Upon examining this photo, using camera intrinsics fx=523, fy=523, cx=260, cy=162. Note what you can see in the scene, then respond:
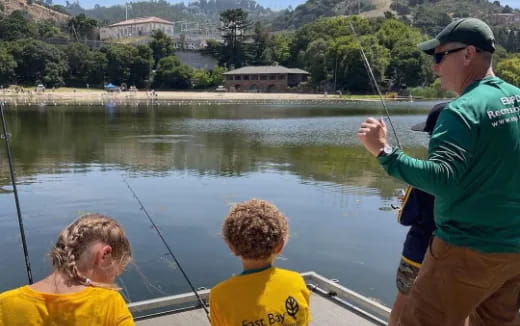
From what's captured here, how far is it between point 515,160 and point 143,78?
328 feet

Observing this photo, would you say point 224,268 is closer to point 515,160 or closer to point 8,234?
point 8,234

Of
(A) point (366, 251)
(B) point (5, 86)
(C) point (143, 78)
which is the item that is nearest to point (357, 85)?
(C) point (143, 78)

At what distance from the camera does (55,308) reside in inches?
71.6

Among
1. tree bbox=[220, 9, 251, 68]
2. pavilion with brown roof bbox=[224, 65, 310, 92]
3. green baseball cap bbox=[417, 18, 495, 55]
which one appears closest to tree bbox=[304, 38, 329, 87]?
pavilion with brown roof bbox=[224, 65, 310, 92]

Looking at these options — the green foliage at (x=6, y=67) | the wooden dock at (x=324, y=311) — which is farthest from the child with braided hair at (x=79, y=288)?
the green foliage at (x=6, y=67)

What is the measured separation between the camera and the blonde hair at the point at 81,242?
6.20 ft

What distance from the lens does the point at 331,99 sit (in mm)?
78188

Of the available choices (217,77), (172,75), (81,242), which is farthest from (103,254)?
(217,77)

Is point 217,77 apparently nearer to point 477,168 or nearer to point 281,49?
point 281,49

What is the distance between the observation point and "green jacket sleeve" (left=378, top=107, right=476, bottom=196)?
6.67ft

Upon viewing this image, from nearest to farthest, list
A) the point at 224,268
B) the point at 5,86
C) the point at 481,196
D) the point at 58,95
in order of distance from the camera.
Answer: the point at 481,196 < the point at 224,268 < the point at 58,95 < the point at 5,86

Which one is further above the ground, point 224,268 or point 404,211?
point 404,211

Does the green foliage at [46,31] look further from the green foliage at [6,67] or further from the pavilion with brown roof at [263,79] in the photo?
the pavilion with brown roof at [263,79]

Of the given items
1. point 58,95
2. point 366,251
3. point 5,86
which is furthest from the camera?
point 5,86
